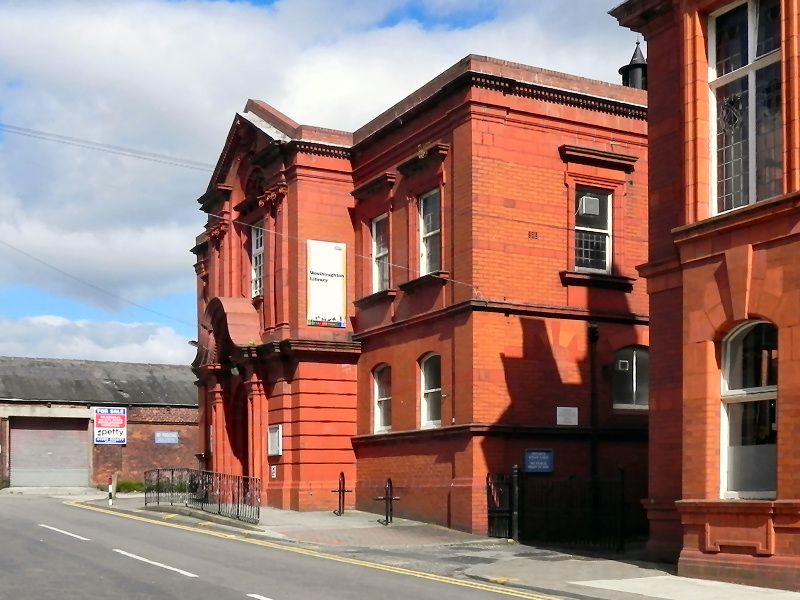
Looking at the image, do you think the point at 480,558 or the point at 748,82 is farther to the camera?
the point at 480,558

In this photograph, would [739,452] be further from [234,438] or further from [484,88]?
[234,438]

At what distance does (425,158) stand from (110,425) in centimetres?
3012

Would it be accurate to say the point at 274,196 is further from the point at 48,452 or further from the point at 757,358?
the point at 48,452

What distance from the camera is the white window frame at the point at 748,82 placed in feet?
53.3

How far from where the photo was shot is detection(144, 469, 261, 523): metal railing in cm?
2619

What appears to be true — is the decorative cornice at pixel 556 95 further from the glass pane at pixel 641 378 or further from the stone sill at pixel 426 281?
the glass pane at pixel 641 378

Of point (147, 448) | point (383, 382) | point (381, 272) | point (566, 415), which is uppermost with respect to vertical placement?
point (381, 272)

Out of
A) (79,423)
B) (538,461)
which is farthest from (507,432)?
(79,423)

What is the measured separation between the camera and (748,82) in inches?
→ 650

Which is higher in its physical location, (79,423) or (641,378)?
(641,378)

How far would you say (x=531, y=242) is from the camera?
81.7 feet

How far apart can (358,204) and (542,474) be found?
9013 millimetres

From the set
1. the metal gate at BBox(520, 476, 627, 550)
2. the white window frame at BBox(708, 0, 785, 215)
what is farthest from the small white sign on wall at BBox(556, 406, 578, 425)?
the white window frame at BBox(708, 0, 785, 215)

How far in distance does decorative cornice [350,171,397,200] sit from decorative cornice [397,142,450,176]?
578 millimetres
